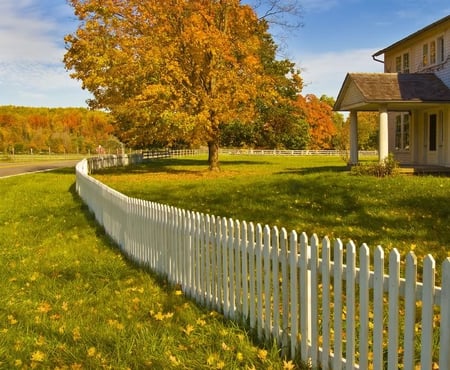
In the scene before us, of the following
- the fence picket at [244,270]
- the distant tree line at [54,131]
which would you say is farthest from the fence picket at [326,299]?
the distant tree line at [54,131]

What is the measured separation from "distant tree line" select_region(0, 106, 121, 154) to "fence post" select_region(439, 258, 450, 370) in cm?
8033

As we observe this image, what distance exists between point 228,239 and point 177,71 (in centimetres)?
2015

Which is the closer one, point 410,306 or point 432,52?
point 410,306

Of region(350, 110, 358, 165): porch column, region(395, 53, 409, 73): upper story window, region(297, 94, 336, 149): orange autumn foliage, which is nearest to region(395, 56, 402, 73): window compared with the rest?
region(395, 53, 409, 73): upper story window

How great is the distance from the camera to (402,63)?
2362 cm

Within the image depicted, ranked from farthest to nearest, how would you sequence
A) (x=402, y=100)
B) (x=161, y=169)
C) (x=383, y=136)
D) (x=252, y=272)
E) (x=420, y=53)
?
(x=161, y=169), (x=420, y=53), (x=383, y=136), (x=402, y=100), (x=252, y=272)

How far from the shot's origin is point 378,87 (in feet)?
63.7

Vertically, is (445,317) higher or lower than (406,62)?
lower

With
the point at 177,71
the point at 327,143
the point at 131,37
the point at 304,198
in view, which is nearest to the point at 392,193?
the point at 304,198

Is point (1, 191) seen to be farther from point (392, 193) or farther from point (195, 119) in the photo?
point (392, 193)

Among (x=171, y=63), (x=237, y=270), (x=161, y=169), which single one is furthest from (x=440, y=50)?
(x=237, y=270)

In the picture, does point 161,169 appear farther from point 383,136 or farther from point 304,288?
point 304,288

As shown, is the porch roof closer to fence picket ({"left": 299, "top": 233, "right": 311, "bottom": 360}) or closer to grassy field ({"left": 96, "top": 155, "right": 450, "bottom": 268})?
grassy field ({"left": 96, "top": 155, "right": 450, "bottom": 268})

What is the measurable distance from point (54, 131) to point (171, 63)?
3845 inches
